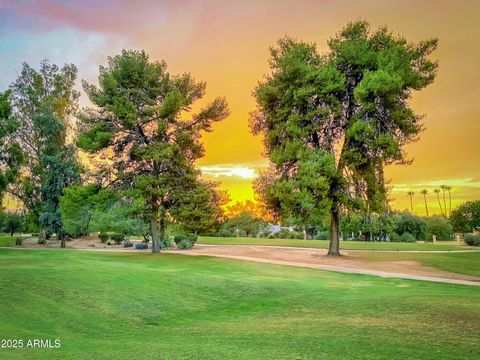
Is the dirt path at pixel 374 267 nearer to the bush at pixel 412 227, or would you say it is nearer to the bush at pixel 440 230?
the bush at pixel 412 227

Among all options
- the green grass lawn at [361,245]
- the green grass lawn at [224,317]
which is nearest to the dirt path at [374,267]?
the green grass lawn at [224,317]

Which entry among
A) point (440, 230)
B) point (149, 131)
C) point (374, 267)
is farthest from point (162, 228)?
point (440, 230)

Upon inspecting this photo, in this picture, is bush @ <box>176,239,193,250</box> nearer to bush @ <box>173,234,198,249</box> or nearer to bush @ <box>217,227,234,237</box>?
bush @ <box>173,234,198,249</box>

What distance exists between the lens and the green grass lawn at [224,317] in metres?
7.74

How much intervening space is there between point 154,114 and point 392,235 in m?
53.8

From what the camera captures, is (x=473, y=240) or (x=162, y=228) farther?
(x=473, y=240)

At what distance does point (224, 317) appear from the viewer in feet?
39.8

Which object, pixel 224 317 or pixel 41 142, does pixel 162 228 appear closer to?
pixel 41 142

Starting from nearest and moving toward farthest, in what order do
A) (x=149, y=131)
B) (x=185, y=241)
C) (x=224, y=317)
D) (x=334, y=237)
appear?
(x=224, y=317) < (x=149, y=131) < (x=334, y=237) < (x=185, y=241)

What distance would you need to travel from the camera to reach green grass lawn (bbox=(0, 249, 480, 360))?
7738 millimetres

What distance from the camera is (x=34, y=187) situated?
45.7m

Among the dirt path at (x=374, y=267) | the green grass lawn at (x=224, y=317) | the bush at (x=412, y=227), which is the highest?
the bush at (x=412, y=227)

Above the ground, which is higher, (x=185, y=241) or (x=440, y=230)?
→ (x=440, y=230)

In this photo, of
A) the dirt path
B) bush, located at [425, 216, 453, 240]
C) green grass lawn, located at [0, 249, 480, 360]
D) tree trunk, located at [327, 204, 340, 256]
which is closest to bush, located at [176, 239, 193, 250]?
the dirt path
